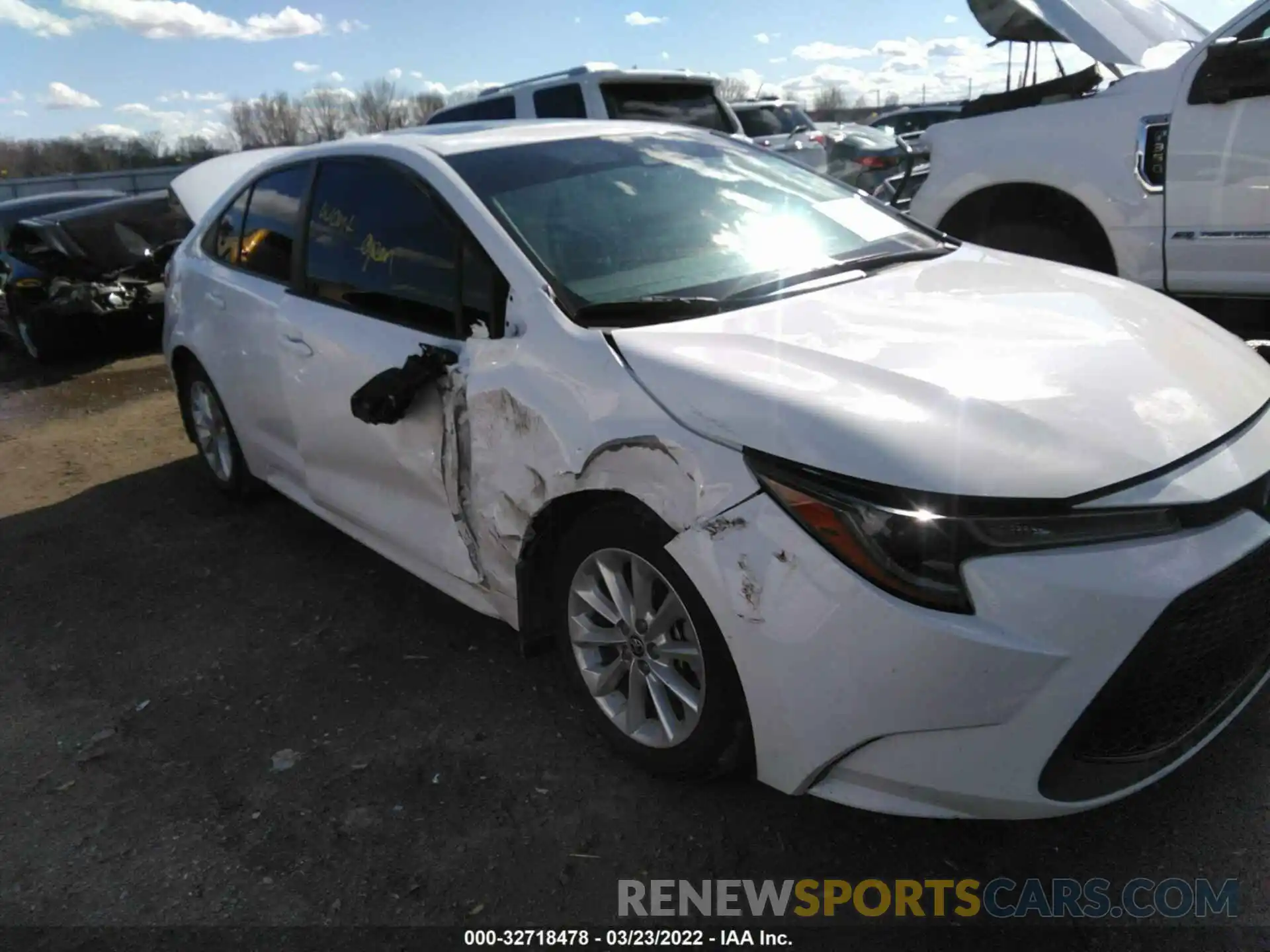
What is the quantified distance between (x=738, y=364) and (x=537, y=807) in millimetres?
1236

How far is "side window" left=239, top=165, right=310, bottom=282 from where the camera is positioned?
12.5ft

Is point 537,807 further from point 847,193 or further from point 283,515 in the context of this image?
point 283,515

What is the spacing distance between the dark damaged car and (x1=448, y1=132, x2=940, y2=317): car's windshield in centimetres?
677

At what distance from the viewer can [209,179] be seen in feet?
24.2

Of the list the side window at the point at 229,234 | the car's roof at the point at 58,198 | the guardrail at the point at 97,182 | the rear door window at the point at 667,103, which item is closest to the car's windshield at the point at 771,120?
the rear door window at the point at 667,103

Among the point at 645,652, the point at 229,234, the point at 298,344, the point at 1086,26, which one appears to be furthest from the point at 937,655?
the point at 1086,26

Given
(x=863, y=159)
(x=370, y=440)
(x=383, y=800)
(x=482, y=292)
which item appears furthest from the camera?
(x=863, y=159)

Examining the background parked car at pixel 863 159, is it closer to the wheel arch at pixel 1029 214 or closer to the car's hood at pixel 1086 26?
the car's hood at pixel 1086 26

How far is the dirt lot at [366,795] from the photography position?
2262mm

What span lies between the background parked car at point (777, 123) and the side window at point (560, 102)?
292cm

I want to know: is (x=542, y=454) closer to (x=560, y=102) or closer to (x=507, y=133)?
(x=507, y=133)

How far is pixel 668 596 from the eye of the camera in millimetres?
2303

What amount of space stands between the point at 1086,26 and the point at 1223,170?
1279mm

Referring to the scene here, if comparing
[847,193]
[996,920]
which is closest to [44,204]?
[847,193]
